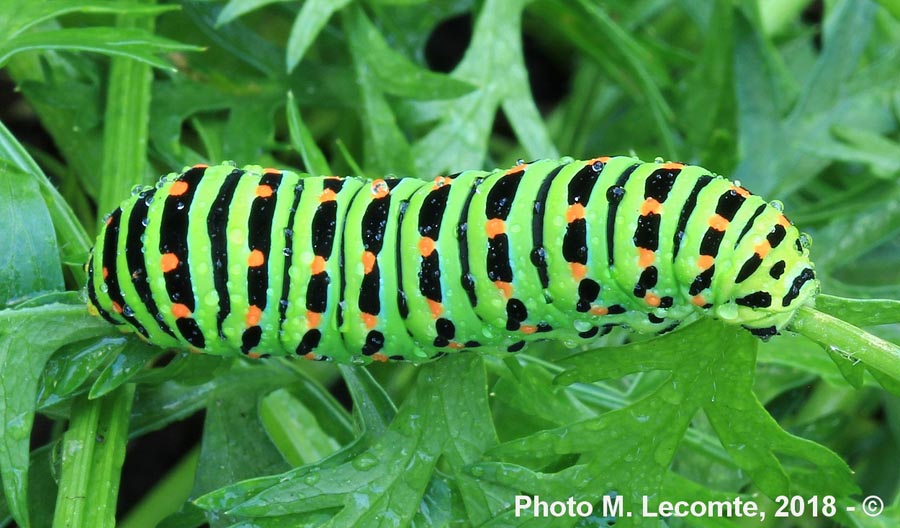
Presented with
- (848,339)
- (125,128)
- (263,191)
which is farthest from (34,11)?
(848,339)

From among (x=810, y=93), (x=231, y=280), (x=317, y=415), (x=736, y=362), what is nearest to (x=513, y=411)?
(x=317, y=415)

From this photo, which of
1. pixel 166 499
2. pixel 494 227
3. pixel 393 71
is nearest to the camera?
pixel 494 227

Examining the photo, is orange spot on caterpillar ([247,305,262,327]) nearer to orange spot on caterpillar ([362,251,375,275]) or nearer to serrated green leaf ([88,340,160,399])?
orange spot on caterpillar ([362,251,375,275])

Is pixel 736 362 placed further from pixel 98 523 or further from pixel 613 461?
pixel 98 523

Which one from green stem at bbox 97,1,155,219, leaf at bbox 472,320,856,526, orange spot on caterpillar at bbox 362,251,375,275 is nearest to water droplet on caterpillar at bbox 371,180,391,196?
orange spot on caterpillar at bbox 362,251,375,275

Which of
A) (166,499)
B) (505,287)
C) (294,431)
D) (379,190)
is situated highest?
(379,190)

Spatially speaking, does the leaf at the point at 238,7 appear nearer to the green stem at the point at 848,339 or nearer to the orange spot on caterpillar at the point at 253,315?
the orange spot on caterpillar at the point at 253,315

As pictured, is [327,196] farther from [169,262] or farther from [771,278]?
[771,278]
